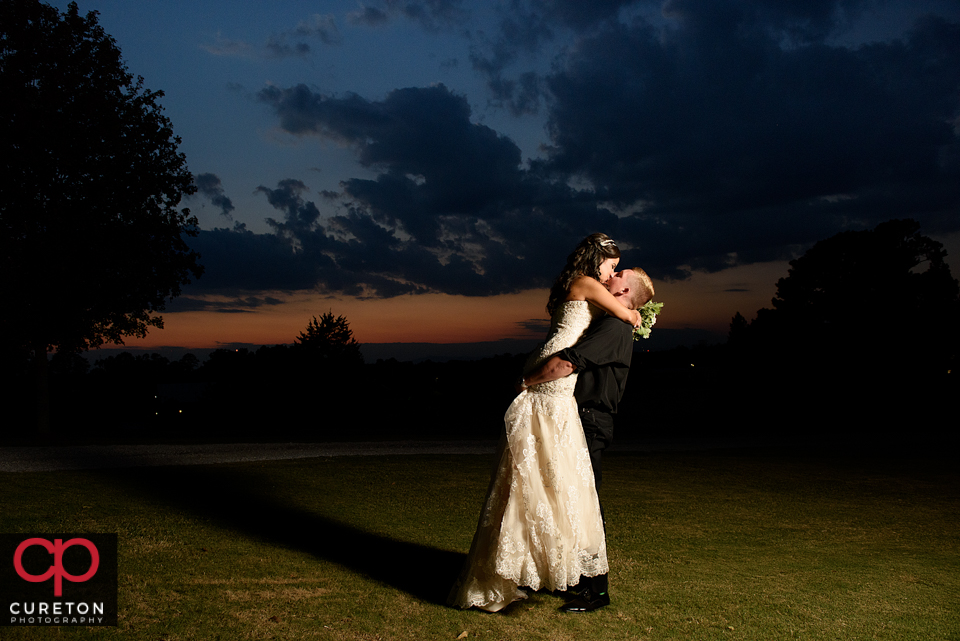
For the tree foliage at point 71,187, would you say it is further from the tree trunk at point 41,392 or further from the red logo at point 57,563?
the red logo at point 57,563

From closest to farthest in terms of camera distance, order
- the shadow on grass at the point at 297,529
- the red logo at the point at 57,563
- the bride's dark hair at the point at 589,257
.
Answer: the bride's dark hair at the point at 589,257, the red logo at the point at 57,563, the shadow on grass at the point at 297,529

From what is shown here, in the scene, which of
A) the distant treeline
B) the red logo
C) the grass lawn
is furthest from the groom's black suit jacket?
the distant treeline

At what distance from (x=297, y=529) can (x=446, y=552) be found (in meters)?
1.75

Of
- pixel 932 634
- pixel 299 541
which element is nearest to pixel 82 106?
pixel 299 541

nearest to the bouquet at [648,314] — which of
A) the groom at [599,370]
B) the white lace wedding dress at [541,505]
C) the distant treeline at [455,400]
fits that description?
the groom at [599,370]

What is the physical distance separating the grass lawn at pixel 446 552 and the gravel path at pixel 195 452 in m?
1.12

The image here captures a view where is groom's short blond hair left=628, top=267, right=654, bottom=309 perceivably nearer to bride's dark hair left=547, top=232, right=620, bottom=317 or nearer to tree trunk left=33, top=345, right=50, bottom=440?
bride's dark hair left=547, top=232, right=620, bottom=317

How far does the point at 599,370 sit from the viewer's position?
4660 mm

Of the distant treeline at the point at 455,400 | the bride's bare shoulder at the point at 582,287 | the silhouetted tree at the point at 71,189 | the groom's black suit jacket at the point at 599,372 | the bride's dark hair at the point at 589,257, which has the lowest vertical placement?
Answer: the distant treeline at the point at 455,400

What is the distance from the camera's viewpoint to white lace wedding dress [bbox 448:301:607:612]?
4422 mm

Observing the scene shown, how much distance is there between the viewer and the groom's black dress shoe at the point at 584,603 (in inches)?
180

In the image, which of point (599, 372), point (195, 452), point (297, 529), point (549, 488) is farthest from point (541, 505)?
point (195, 452)

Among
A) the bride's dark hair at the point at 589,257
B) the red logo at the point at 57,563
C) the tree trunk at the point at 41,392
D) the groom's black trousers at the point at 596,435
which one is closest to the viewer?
the bride's dark hair at the point at 589,257

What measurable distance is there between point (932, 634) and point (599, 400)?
258 cm
